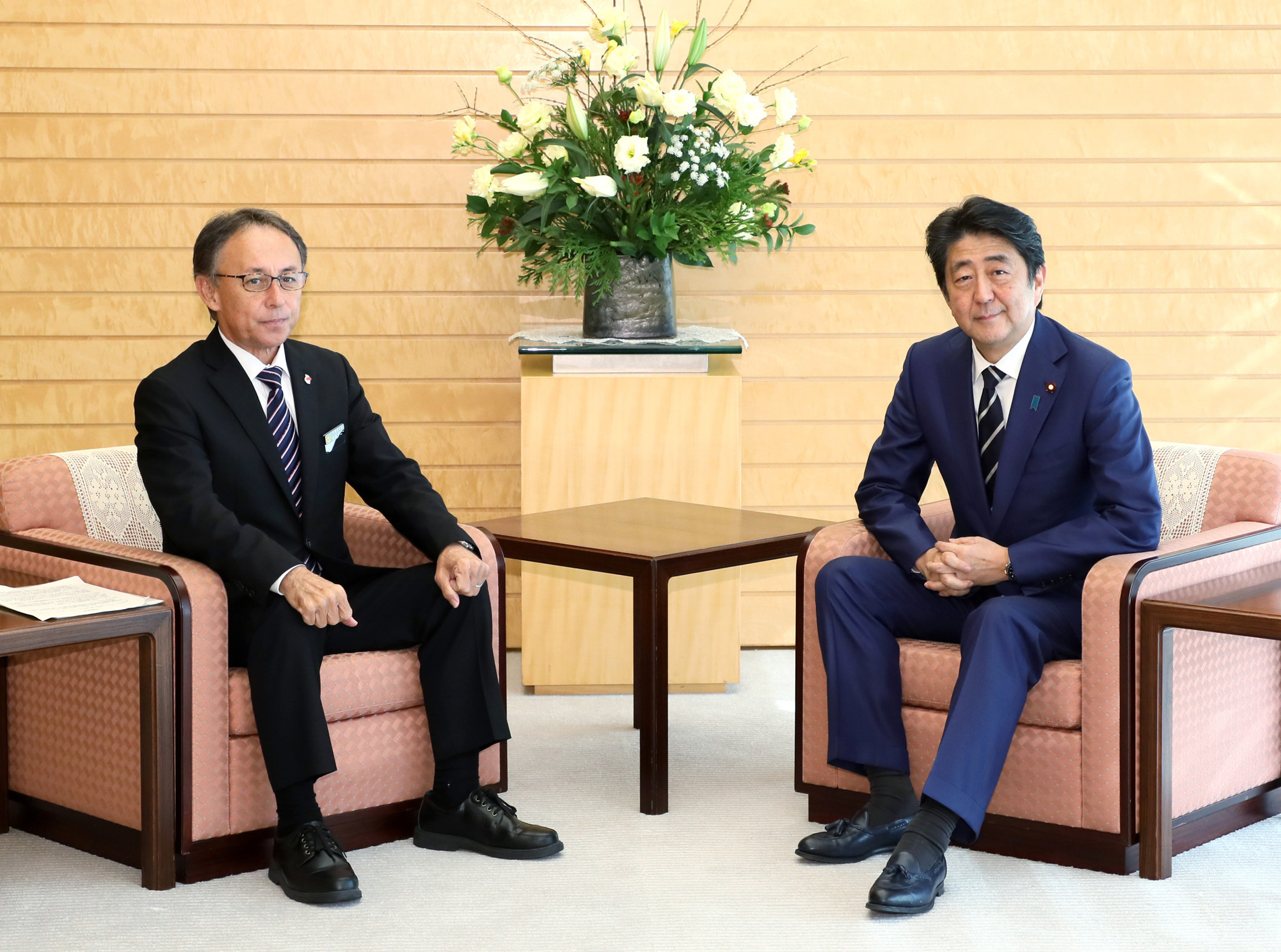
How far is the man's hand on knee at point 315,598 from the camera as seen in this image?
279 centimetres

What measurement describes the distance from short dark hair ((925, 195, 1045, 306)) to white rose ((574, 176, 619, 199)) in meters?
1.04

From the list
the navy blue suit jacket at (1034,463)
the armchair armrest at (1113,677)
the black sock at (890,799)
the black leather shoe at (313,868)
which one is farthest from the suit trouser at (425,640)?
the armchair armrest at (1113,677)

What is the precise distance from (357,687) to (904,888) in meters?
1.13

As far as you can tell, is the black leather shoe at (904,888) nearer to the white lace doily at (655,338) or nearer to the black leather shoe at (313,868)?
the black leather shoe at (313,868)

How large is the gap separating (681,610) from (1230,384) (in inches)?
78.1

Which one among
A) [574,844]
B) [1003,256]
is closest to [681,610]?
[574,844]

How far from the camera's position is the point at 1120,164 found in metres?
4.68

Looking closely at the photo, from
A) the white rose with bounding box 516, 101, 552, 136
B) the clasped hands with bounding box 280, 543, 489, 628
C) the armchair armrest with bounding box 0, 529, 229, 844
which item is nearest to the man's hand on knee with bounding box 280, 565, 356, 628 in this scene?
the clasped hands with bounding box 280, 543, 489, 628

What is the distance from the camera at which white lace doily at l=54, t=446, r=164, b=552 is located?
3.29 metres

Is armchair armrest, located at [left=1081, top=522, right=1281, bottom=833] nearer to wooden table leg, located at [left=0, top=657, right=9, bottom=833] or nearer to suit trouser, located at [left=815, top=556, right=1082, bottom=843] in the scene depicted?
suit trouser, located at [left=815, top=556, right=1082, bottom=843]

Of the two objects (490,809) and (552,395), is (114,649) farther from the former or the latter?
(552,395)

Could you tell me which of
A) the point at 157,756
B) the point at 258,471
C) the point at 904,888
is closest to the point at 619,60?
the point at 258,471

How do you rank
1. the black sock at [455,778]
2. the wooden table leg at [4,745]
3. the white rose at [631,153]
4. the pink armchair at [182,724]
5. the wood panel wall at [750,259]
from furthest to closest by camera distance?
1. the wood panel wall at [750,259]
2. the white rose at [631,153]
3. the wooden table leg at [4,745]
4. the black sock at [455,778]
5. the pink armchair at [182,724]

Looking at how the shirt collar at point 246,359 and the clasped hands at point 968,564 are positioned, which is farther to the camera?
the shirt collar at point 246,359
